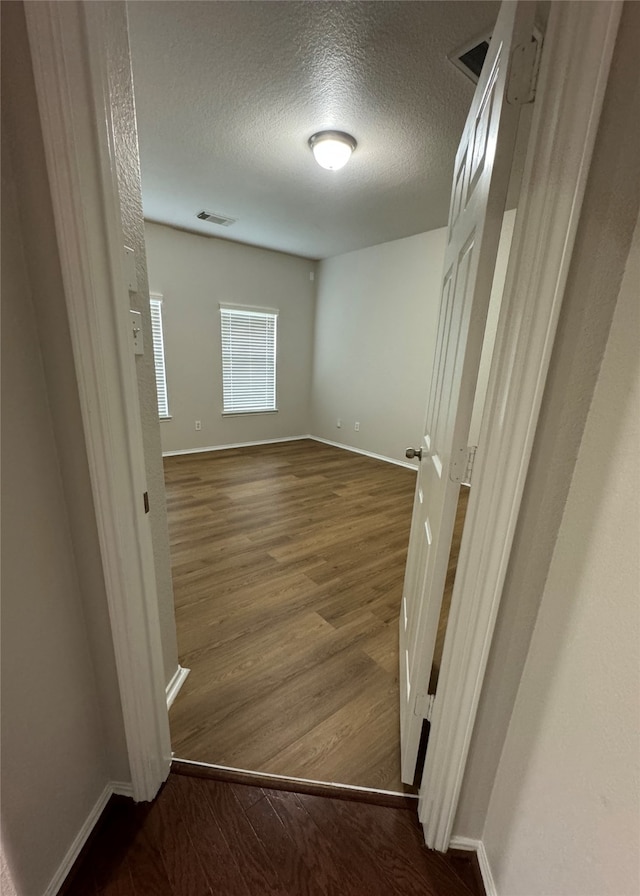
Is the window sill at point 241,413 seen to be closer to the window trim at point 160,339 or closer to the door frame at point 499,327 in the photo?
the window trim at point 160,339

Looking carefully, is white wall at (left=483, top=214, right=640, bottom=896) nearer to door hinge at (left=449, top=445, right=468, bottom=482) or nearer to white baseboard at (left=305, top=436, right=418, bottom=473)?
door hinge at (left=449, top=445, right=468, bottom=482)

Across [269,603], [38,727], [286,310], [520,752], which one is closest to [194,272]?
[286,310]

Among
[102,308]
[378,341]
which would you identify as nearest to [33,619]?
[102,308]

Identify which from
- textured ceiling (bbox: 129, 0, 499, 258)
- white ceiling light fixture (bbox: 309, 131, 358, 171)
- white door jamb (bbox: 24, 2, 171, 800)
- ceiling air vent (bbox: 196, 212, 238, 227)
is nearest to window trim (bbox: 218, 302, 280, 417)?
ceiling air vent (bbox: 196, 212, 238, 227)

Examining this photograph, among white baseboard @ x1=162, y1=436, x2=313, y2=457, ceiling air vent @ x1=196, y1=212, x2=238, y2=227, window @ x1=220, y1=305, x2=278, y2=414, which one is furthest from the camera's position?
window @ x1=220, y1=305, x2=278, y2=414

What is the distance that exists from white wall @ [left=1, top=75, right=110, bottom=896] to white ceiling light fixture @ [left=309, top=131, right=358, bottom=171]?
→ 1999mm

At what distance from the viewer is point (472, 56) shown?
1.60m

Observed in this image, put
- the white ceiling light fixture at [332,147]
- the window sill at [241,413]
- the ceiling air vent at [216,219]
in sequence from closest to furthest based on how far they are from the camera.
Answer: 1. the white ceiling light fixture at [332,147]
2. the ceiling air vent at [216,219]
3. the window sill at [241,413]

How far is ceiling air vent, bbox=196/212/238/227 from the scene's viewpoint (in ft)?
12.1

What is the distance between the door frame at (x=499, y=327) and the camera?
63cm

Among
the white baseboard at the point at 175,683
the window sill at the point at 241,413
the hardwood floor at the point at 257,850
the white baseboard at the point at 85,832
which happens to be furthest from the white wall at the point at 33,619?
the window sill at the point at 241,413

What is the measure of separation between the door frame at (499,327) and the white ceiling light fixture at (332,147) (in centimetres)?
180

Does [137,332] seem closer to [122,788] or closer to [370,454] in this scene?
[122,788]

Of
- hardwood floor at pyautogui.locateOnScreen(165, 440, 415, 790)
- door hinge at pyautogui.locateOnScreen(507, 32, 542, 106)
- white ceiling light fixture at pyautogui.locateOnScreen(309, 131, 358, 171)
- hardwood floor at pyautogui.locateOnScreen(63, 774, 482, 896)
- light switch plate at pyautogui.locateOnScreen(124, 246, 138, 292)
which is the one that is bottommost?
hardwood floor at pyautogui.locateOnScreen(63, 774, 482, 896)
